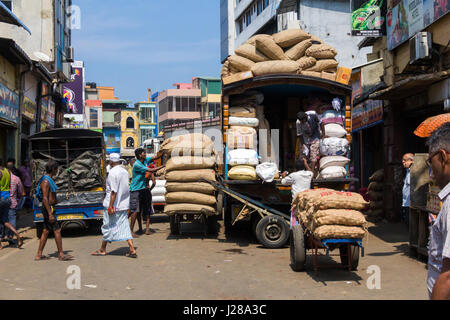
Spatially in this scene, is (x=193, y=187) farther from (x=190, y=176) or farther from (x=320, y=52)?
(x=320, y=52)

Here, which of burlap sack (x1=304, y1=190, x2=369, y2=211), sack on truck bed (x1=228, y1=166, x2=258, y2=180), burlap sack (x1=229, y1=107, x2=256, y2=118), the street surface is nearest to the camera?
the street surface

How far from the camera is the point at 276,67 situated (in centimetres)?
1059

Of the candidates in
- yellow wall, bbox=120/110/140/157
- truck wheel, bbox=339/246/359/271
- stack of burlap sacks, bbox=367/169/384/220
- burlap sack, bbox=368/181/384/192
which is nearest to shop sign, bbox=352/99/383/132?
stack of burlap sacks, bbox=367/169/384/220

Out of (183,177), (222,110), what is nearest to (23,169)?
(183,177)

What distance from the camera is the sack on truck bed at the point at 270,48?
11125mm

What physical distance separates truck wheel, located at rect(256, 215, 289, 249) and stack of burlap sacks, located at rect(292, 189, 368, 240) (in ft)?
8.25

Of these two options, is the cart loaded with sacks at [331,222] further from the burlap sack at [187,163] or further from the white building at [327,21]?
the white building at [327,21]

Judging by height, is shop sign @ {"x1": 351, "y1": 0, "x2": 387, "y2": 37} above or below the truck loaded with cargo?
above

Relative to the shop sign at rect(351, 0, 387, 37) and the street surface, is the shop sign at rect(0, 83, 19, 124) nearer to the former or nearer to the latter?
the street surface

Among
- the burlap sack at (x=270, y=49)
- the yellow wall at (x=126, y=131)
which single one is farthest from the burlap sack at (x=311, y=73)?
the yellow wall at (x=126, y=131)

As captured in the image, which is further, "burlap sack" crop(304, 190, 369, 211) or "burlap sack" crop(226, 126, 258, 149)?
"burlap sack" crop(226, 126, 258, 149)

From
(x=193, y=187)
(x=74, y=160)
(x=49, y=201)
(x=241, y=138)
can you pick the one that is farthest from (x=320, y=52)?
(x=74, y=160)

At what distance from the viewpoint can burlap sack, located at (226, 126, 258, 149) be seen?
34.6ft

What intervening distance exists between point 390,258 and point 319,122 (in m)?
3.13
